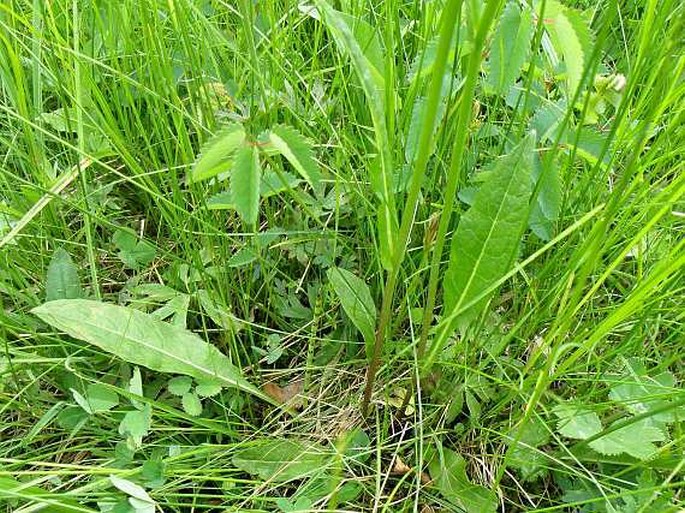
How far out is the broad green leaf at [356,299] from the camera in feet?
3.03

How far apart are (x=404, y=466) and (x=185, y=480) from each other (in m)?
0.28

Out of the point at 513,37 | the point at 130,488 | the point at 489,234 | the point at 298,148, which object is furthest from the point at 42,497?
the point at 513,37

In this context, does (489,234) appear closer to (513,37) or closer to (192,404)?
(513,37)

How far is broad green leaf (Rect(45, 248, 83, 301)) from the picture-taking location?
3.20 feet

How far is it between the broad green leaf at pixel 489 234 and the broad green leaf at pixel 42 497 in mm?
459

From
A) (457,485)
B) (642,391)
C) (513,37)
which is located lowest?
(457,485)

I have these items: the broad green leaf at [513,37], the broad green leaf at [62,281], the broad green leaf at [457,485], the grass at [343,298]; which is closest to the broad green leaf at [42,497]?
the grass at [343,298]

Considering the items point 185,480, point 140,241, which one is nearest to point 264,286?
point 140,241

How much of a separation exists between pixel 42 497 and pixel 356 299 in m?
0.43

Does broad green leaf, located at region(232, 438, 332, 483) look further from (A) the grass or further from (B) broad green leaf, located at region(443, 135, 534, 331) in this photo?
(B) broad green leaf, located at region(443, 135, 534, 331)

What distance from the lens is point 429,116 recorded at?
2.00ft

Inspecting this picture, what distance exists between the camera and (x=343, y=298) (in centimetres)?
94

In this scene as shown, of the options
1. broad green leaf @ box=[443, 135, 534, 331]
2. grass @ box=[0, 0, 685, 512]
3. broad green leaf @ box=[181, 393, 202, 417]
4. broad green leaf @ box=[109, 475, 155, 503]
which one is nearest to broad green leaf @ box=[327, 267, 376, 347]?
grass @ box=[0, 0, 685, 512]

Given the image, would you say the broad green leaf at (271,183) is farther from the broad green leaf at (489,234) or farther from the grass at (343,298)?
the broad green leaf at (489,234)
